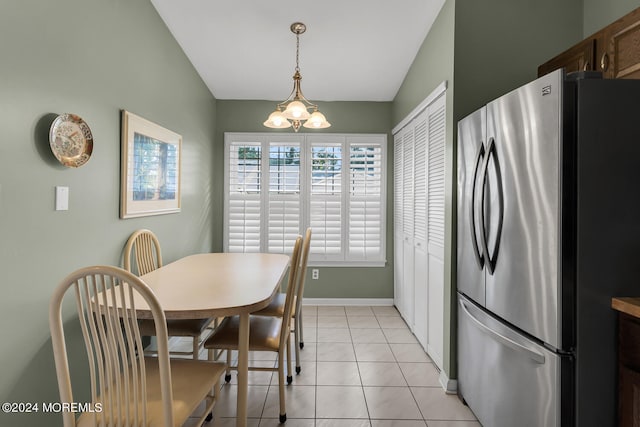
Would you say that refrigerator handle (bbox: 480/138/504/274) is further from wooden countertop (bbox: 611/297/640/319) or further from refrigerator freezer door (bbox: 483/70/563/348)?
wooden countertop (bbox: 611/297/640/319)

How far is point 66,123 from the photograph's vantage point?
64.6 inches

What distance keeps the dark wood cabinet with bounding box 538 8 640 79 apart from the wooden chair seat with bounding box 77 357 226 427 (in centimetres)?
229

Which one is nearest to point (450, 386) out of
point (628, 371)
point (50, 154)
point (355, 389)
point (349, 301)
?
point (355, 389)

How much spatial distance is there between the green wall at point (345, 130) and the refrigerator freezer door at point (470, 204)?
7.32 ft

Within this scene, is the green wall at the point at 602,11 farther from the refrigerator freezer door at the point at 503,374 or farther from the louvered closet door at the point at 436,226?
the refrigerator freezer door at the point at 503,374

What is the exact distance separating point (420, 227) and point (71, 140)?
2.64m

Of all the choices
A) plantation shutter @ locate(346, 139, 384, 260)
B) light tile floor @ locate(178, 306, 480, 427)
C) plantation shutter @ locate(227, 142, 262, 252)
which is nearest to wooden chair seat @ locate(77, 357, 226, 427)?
light tile floor @ locate(178, 306, 480, 427)

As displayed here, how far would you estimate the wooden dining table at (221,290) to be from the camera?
1.55 meters

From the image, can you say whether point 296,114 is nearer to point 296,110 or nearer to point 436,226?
point 296,110

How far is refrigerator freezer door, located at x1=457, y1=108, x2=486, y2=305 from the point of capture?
190 cm

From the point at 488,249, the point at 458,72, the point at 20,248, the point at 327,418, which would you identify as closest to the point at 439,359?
the point at 327,418

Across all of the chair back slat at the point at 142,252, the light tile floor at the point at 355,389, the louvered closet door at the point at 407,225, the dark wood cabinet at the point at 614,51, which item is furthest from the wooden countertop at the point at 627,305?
the chair back slat at the point at 142,252

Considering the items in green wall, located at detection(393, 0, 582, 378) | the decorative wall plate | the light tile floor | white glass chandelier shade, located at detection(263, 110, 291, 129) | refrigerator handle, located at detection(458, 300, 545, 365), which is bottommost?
the light tile floor

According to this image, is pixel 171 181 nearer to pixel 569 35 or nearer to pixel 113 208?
pixel 113 208
